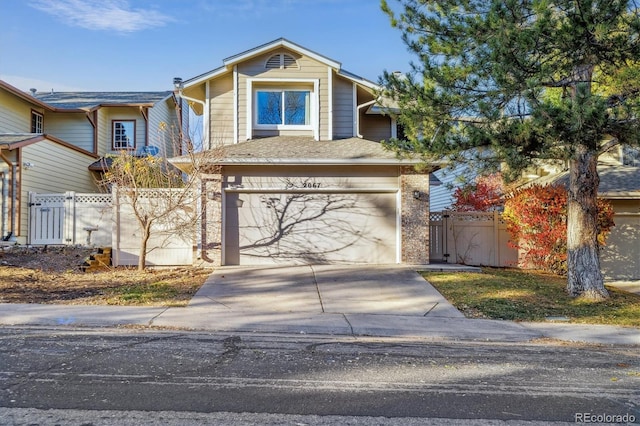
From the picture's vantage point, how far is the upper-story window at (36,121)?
64.8ft

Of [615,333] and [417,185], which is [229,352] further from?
[417,185]

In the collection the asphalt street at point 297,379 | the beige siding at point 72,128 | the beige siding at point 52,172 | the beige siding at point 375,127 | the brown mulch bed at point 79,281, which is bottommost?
the asphalt street at point 297,379

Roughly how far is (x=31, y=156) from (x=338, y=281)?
11.9 m

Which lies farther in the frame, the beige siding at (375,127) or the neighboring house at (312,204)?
the beige siding at (375,127)

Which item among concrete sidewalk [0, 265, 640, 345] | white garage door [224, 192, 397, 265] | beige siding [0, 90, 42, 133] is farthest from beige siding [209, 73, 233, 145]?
beige siding [0, 90, 42, 133]

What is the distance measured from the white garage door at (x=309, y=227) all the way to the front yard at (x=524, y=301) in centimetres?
205

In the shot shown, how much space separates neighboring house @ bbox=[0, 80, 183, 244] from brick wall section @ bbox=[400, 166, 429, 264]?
6701 mm

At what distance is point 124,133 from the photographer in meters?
21.8

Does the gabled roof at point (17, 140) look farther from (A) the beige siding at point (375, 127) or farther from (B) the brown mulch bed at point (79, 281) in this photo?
(A) the beige siding at point (375, 127)

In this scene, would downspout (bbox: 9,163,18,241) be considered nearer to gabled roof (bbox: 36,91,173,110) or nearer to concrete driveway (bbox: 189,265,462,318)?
gabled roof (bbox: 36,91,173,110)

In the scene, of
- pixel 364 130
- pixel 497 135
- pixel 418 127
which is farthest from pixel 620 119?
pixel 364 130

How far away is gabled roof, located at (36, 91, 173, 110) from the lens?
20.8 meters

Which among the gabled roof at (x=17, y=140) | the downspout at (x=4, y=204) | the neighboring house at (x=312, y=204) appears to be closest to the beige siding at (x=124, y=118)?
the gabled roof at (x=17, y=140)

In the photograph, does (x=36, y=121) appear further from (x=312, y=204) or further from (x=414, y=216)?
(x=414, y=216)
